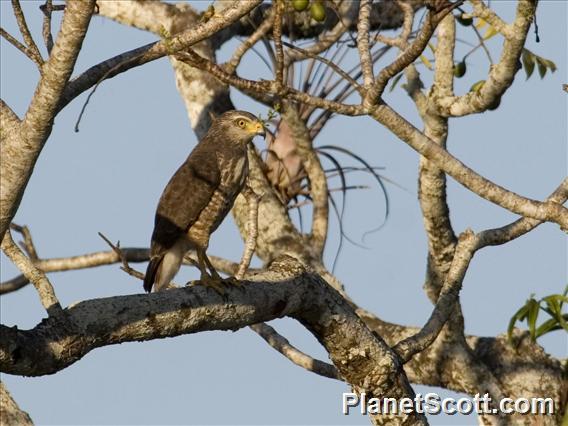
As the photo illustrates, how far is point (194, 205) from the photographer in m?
8.40

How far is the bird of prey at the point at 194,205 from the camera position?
842 cm

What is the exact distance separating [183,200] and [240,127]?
2.83 feet

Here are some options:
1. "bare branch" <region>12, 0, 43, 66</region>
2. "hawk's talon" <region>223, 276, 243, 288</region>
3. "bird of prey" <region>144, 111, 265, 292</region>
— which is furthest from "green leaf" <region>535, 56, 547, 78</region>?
"bare branch" <region>12, 0, 43, 66</region>

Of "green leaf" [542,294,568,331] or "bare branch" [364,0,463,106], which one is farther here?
"green leaf" [542,294,568,331]

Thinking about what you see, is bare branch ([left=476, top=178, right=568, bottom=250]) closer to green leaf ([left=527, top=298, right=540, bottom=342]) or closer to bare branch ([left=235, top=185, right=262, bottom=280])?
green leaf ([left=527, top=298, right=540, bottom=342])

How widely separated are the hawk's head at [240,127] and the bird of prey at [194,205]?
0.14m

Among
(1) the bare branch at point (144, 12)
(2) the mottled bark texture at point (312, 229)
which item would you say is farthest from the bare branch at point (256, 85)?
(1) the bare branch at point (144, 12)

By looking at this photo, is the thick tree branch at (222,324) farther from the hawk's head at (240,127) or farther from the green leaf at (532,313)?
the hawk's head at (240,127)

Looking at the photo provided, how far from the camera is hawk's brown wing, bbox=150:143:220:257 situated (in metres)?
8.41

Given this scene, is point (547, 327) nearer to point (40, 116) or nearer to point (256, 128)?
point (256, 128)

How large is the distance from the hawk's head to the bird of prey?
135 mm

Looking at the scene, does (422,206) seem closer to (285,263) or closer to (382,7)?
(285,263)

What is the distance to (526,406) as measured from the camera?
29.5 feet

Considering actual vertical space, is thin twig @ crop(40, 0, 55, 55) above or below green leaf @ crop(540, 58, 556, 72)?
below
